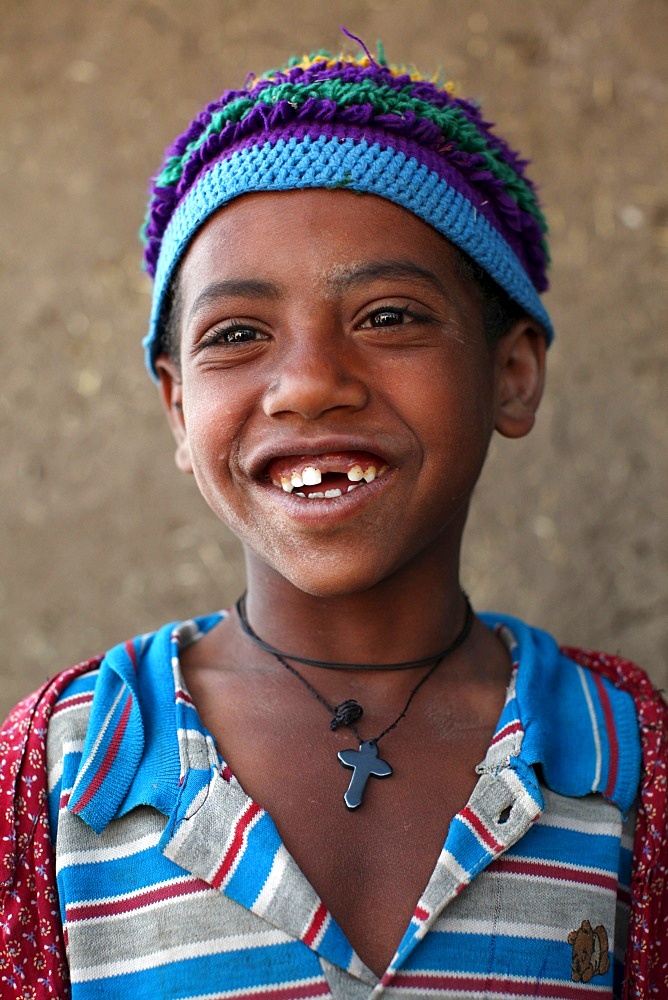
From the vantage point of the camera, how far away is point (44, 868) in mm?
1458

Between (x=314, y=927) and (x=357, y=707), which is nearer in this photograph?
(x=314, y=927)

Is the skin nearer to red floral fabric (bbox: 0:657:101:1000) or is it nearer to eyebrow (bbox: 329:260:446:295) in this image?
eyebrow (bbox: 329:260:446:295)

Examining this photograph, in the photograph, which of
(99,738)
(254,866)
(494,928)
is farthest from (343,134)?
(494,928)

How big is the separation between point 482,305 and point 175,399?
0.61 m

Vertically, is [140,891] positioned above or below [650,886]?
above

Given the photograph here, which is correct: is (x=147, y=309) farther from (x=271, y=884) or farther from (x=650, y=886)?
(x=650, y=886)

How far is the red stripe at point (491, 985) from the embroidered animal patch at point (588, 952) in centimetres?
2

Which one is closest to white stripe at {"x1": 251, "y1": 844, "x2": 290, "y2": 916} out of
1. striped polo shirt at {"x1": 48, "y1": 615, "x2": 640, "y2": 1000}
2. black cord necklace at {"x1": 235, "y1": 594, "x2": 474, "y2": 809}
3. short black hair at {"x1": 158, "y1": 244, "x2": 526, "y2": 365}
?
striped polo shirt at {"x1": 48, "y1": 615, "x2": 640, "y2": 1000}

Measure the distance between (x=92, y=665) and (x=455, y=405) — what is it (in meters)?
0.77

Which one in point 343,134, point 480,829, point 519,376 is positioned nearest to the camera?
point 480,829

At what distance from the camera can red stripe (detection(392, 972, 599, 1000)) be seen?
141 cm

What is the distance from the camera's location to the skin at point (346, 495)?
4.98 feet

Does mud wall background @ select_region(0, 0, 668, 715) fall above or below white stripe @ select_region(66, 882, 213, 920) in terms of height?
above

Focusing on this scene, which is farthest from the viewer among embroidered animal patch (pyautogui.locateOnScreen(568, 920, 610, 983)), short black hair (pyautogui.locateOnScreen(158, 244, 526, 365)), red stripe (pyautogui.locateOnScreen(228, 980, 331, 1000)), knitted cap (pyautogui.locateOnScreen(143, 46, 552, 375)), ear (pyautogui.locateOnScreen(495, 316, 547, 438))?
ear (pyautogui.locateOnScreen(495, 316, 547, 438))
